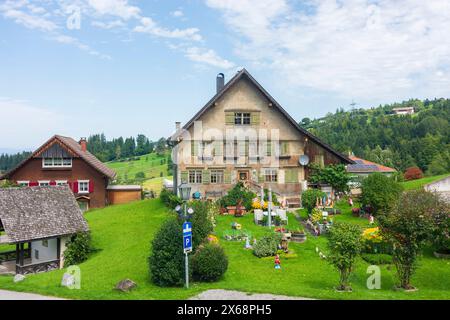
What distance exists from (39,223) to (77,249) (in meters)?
Result: 2.77

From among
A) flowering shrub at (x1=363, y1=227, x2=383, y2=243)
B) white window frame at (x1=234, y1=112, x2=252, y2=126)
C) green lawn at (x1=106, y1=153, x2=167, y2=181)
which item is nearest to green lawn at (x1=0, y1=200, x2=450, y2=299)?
flowering shrub at (x1=363, y1=227, x2=383, y2=243)

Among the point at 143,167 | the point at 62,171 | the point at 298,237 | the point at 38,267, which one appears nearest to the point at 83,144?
the point at 62,171

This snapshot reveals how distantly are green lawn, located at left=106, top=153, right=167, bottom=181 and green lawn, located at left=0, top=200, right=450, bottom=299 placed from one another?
276 feet

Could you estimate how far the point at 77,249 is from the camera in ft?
79.4

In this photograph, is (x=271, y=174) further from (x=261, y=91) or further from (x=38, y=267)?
Answer: (x=38, y=267)

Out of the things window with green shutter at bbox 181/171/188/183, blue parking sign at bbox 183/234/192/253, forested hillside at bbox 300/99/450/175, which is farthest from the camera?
forested hillside at bbox 300/99/450/175

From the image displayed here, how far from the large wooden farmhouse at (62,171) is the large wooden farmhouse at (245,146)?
12.0 metres

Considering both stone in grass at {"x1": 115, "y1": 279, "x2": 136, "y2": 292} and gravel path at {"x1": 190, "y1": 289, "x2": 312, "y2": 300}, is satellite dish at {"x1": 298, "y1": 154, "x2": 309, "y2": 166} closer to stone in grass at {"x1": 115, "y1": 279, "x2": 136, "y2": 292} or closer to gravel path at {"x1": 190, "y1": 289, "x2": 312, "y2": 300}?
gravel path at {"x1": 190, "y1": 289, "x2": 312, "y2": 300}

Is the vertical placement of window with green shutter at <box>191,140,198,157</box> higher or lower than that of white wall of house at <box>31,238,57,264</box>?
higher

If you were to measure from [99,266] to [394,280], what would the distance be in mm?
14208

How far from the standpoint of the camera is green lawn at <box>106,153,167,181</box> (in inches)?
4333

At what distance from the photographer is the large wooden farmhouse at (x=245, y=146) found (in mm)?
33906
